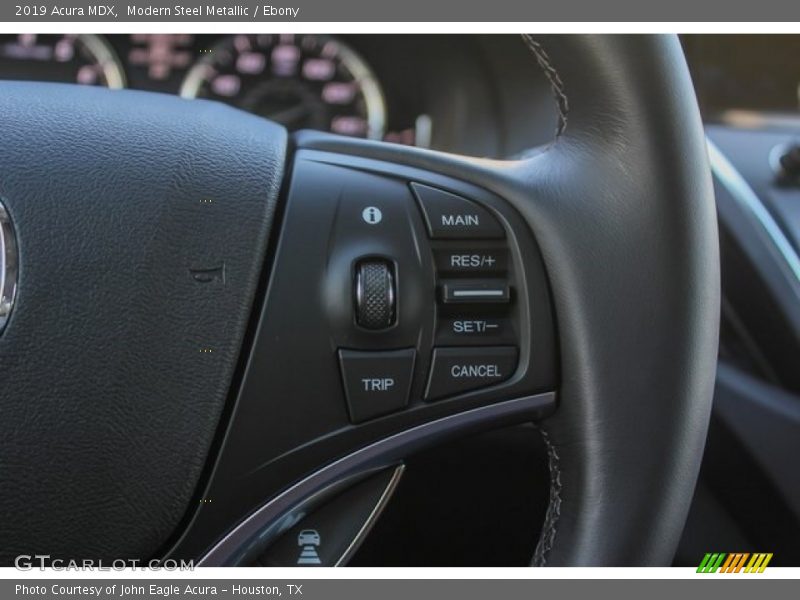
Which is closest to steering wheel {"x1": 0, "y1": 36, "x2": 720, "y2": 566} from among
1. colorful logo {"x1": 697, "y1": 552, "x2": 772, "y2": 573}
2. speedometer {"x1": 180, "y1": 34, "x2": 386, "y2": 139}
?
colorful logo {"x1": 697, "y1": 552, "x2": 772, "y2": 573}

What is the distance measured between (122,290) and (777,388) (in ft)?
3.73

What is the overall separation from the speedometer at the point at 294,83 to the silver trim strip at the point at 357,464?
2.21 m

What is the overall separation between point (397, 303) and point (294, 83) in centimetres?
231

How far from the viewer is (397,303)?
701 mm

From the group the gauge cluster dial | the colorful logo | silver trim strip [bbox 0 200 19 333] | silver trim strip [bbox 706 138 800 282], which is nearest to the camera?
silver trim strip [bbox 0 200 19 333]

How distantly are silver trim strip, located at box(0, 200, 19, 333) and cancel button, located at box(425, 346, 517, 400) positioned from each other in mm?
299

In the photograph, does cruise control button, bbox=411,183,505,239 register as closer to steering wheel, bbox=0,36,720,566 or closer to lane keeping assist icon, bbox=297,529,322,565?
steering wheel, bbox=0,36,720,566

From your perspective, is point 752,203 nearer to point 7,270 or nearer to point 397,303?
point 397,303

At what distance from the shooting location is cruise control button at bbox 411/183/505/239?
0.72 m

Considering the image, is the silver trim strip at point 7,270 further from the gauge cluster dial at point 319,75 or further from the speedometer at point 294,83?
the speedometer at point 294,83

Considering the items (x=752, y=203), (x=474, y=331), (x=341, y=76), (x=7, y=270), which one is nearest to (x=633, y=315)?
(x=474, y=331)

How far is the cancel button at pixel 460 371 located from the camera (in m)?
0.70

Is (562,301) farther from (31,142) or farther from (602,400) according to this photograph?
(31,142)

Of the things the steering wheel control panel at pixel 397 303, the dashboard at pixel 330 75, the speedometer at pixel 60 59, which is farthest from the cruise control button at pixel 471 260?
the speedometer at pixel 60 59
